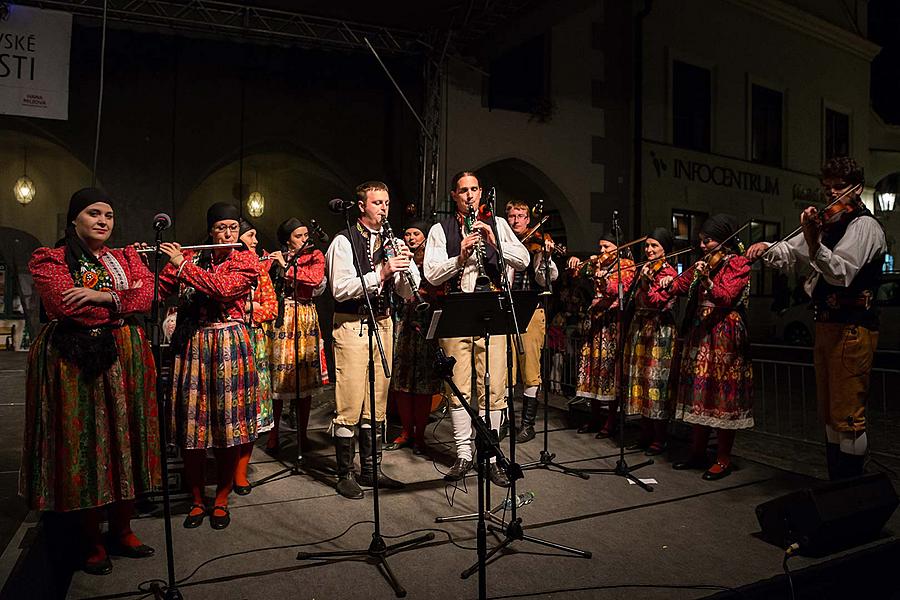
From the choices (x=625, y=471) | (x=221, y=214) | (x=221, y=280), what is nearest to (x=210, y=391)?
(x=221, y=280)

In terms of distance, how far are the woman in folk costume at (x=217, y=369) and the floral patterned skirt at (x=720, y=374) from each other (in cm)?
285

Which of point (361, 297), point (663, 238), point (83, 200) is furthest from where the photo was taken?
point (663, 238)

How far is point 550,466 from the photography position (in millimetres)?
4426

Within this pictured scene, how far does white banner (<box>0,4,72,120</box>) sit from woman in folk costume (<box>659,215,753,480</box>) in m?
5.79

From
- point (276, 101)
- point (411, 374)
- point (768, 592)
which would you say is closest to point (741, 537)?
point (768, 592)

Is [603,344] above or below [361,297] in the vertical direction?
below

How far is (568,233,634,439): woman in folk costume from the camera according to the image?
5.22 metres

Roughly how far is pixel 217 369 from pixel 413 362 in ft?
5.98

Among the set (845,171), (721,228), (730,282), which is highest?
(845,171)

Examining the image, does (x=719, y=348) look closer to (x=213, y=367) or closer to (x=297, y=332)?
(x=297, y=332)

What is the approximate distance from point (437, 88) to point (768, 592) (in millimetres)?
6855

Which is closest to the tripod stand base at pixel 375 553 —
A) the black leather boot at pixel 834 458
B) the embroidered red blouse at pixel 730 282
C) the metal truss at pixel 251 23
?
the black leather boot at pixel 834 458

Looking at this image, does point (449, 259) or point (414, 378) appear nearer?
point (449, 259)

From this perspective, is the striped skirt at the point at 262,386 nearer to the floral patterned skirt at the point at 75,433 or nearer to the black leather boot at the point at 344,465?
the black leather boot at the point at 344,465
